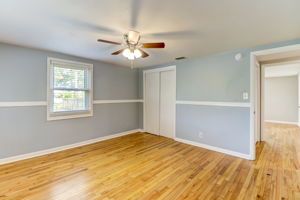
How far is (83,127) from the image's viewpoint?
12.4ft

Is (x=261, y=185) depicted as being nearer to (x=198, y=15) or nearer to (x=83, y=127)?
(x=198, y=15)

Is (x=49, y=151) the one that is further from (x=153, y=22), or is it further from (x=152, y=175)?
(x=153, y=22)

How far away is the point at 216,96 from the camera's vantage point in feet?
11.1

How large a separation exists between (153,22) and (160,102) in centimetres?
296

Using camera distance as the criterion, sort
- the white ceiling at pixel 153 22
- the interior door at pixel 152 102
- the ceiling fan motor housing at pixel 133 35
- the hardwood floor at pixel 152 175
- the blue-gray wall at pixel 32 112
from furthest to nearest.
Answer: the interior door at pixel 152 102 < the blue-gray wall at pixel 32 112 < the ceiling fan motor housing at pixel 133 35 < the hardwood floor at pixel 152 175 < the white ceiling at pixel 153 22

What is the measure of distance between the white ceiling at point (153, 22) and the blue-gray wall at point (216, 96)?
1.70ft

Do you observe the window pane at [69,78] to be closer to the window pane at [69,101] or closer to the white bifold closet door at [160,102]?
the window pane at [69,101]

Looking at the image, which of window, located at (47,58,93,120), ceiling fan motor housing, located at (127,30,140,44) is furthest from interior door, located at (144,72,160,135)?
ceiling fan motor housing, located at (127,30,140,44)

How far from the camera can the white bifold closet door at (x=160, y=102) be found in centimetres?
435

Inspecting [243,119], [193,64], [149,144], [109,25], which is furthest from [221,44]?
[149,144]

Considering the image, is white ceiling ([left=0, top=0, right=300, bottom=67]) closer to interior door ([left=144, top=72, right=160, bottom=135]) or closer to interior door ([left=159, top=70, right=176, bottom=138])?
interior door ([left=159, top=70, right=176, bottom=138])

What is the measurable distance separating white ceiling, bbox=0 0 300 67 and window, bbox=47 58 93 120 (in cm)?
65

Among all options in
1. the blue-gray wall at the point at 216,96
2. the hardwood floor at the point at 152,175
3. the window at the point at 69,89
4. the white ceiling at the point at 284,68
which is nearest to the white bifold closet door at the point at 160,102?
the blue-gray wall at the point at 216,96

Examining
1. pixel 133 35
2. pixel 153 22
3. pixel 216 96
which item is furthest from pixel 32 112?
pixel 216 96
